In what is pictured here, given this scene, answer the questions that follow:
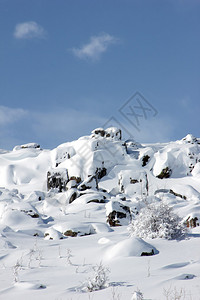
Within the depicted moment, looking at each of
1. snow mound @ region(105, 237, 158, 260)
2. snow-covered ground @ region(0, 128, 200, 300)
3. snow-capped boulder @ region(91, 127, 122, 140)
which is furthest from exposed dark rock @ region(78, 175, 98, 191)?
snow mound @ region(105, 237, 158, 260)

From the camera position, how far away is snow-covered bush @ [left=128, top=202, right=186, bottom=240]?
7.61 m

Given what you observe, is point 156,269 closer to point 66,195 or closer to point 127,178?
point 66,195

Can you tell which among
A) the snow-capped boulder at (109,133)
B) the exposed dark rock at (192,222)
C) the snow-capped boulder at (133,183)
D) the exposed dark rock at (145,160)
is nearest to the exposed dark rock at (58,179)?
the snow-capped boulder at (133,183)

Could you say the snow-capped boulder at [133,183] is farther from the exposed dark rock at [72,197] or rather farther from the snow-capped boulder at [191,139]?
the snow-capped boulder at [191,139]

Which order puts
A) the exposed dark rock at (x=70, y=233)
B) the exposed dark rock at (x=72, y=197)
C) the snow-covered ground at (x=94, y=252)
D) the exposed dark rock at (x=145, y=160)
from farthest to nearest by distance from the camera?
the exposed dark rock at (x=145, y=160), the exposed dark rock at (x=72, y=197), the exposed dark rock at (x=70, y=233), the snow-covered ground at (x=94, y=252)

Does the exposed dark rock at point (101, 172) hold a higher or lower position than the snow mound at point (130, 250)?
higher

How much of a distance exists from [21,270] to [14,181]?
34256 mm

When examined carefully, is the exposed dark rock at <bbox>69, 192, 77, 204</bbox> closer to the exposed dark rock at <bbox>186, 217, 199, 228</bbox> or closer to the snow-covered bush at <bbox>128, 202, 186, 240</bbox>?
the exposed dark rock at <bbox>186, 217, 199, 228</bbox>

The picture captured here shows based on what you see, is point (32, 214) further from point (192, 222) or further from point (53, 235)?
point (192, 222)

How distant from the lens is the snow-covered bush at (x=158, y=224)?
25.0 ft

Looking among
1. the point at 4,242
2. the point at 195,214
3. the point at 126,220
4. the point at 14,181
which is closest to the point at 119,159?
the point at 14,181

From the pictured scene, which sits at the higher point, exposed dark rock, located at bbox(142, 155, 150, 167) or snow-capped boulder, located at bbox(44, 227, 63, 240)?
exposed dark rock, located at bbox(142, 155, 150, 167)

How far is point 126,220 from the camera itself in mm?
14211

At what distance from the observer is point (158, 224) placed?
788 centimetres
